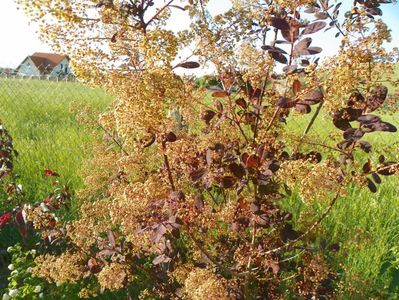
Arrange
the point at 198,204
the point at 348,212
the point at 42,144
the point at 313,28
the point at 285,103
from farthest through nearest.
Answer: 1. the point at 42,144
2. the point at 348,212
3. the point at 198,204
4. the point at 313,28
5. the point at 285,103

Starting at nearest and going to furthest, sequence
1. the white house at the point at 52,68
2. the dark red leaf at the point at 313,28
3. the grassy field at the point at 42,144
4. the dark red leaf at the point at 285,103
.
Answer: the dark red leaf at the point at 285,103 → the dark red leaf at the point at 313,28 → the white house at the point at 52,68 → the grassy field at the point at 42,144

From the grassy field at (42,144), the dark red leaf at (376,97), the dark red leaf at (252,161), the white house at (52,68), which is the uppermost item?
the white house at (52,68)

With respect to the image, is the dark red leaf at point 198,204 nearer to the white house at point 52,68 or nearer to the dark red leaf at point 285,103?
the dark red leaf at point 285,103

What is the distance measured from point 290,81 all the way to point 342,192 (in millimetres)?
357

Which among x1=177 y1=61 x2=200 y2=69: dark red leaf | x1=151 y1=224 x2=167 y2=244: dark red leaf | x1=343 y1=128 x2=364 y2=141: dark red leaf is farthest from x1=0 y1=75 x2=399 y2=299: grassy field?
x1=151 y1=224 x2=167 y2=244: dark red leaf

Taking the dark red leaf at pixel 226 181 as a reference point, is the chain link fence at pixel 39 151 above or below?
below

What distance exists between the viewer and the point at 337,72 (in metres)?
1.32

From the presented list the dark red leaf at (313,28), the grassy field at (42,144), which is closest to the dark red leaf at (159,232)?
the dark red leaf at (313,28)

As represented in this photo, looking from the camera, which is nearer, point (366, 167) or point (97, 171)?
point (366, 167)

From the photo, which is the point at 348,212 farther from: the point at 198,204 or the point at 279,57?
the point at 279,57

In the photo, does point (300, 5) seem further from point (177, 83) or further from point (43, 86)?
point (43, 86)

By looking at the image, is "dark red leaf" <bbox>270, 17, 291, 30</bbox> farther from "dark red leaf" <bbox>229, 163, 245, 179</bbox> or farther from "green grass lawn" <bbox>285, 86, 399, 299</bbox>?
"green grass lawn" <bbox>285, 86, 399, 299</bbox>

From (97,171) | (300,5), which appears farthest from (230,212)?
(97,171)

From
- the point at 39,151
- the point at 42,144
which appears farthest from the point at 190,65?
the point at 42,144
